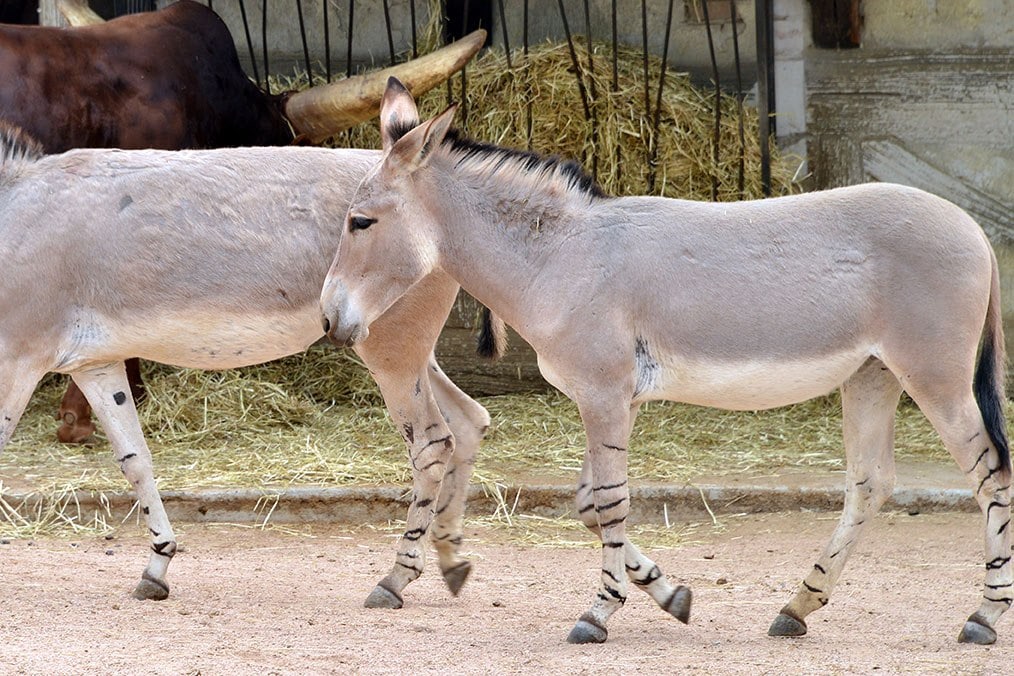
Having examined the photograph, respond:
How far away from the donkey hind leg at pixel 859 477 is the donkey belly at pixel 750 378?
251 millimetres

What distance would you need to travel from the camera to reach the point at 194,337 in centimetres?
479

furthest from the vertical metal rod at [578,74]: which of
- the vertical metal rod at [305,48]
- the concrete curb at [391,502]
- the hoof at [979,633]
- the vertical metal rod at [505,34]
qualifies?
the hoof at [979,633]

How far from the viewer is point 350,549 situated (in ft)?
19.4

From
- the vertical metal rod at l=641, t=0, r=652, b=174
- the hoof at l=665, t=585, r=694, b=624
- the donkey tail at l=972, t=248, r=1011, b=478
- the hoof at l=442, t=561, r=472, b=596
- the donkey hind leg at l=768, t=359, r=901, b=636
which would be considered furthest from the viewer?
the vertical metal rod at l=641, t=0, r=652, b=174

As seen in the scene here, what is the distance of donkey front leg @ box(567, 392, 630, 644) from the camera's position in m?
4.16

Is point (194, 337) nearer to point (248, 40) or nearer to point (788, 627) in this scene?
point (788, 627)

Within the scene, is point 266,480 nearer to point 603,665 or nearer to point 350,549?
point 350,549

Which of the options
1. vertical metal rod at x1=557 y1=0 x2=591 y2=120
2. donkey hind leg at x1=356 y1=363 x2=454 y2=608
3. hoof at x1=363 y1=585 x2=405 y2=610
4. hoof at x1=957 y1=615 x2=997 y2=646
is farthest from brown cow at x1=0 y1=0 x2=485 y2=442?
hoof at x1=957 y1=615 x2=997 y2=646

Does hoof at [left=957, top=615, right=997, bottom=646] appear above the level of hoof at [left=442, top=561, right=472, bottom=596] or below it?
above

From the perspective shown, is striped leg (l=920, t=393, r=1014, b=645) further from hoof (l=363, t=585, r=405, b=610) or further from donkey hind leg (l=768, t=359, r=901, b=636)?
hoof (l=363, t=585, r=405, b=610)

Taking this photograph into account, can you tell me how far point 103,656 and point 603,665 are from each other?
1.45 metres

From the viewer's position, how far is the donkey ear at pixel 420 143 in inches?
167

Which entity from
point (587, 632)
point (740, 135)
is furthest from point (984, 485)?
point (740, 135)

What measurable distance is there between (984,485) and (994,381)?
33cm
